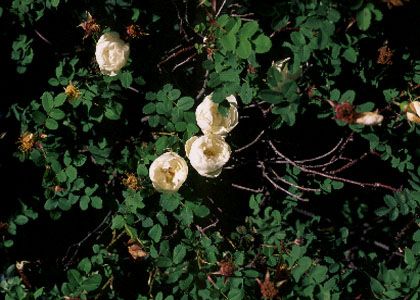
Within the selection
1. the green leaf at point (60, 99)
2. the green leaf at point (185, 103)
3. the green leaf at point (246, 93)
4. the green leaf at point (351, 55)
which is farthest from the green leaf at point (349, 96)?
the green leaf at point (60, 99)

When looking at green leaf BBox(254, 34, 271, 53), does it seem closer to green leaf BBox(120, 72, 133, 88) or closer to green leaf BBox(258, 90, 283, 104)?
green leaf BBox(258, 90, 283, 104)

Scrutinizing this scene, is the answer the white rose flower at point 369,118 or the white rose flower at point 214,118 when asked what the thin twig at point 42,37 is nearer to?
the white rose flower at point 214,118

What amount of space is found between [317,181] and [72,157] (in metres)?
1.19

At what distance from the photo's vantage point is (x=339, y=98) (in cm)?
169

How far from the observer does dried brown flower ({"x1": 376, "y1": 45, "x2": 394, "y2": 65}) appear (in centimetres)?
170

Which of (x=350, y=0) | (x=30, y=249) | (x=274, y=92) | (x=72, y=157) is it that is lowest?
(x=30, y=249)

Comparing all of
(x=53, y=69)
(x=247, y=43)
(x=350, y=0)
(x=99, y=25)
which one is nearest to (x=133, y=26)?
(x=99, y=25)

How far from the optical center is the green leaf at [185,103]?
1766 millimetres

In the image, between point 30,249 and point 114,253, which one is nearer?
point 114,253

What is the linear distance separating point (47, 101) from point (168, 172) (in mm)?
632

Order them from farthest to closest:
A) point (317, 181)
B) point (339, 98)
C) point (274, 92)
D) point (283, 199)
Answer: point (283, 199), point (317, 181), point (339, 98), point (274, 92)

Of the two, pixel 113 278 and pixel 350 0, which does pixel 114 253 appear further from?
pixel 350 0

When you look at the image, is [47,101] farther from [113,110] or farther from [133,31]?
[133,31]

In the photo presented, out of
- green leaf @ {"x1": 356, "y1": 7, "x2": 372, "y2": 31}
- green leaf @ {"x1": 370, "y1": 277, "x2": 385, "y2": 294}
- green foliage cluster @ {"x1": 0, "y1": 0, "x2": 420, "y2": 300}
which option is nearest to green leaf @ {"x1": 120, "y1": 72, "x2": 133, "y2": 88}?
green foliage cluster @ {"x1": 0, "y1": 0, "x2": 420, "y2": 300}
